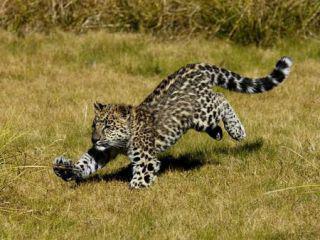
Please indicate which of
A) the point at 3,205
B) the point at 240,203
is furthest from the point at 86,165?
the point at 240,203

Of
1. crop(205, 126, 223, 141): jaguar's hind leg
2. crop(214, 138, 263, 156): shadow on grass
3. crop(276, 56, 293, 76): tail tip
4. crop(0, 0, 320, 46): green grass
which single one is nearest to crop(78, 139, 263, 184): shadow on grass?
crop(214, 138, 263, 156): shadow on grass

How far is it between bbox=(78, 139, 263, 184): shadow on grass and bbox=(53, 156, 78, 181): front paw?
1.18 feet

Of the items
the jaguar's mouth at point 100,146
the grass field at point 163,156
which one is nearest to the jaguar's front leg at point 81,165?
the grass field at point 163,156

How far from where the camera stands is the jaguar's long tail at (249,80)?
376 inches

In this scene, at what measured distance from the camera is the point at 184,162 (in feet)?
32.0

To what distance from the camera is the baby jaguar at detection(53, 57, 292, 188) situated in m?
8.61

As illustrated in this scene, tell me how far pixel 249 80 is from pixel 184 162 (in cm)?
123

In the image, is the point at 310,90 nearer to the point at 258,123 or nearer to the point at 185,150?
the point at 258,123

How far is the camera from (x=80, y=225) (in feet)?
24.4

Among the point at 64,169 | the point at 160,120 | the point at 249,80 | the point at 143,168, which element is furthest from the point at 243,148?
the point at 64,169

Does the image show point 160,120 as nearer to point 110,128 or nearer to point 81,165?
point 110,128

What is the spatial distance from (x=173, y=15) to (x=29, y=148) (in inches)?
259

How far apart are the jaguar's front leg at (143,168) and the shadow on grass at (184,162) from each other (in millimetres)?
477

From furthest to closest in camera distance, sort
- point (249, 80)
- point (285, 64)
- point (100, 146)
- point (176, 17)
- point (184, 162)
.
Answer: point (176, 17)
point (184, 162)
point (249, 80)
point (285, 64)
point (100, 146)
